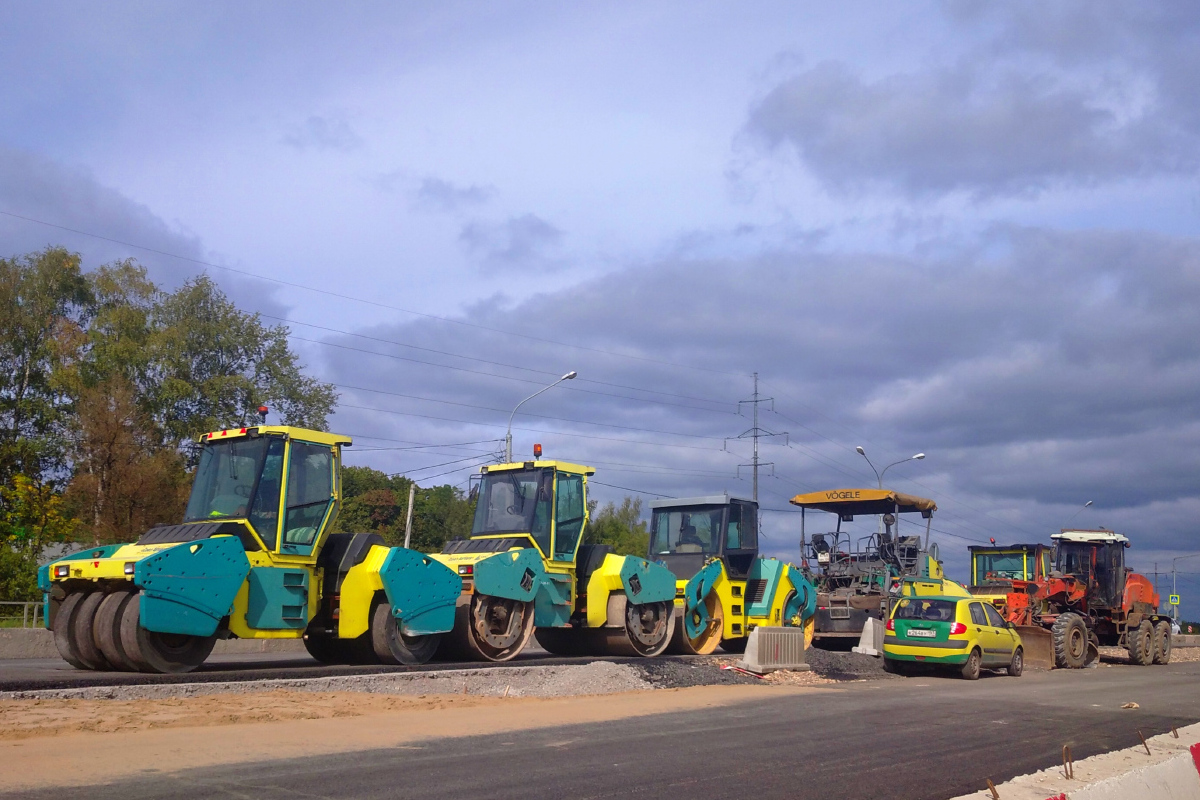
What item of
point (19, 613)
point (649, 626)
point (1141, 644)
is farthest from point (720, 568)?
point (19, 613)

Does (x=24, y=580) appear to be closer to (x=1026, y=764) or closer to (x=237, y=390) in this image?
(x=237, y=390)

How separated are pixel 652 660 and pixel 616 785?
29.3ft

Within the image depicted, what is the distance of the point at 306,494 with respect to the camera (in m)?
13.4

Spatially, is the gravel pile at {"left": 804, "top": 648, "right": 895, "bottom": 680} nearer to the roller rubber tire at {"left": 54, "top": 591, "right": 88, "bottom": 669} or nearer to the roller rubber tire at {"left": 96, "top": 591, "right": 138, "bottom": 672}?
the roller rubber tire at {"left": 96, "top": 591, "right": 138, "bottom": 672}

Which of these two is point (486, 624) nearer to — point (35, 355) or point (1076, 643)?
point (1076, 643)

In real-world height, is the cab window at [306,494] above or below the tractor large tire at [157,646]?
above

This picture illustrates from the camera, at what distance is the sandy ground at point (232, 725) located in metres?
7.68

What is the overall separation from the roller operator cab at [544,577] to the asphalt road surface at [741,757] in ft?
13.1

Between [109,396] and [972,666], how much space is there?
1022 inches

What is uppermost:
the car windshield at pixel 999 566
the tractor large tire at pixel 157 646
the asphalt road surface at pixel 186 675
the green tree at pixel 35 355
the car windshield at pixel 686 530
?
the green tree at pixel 35 355

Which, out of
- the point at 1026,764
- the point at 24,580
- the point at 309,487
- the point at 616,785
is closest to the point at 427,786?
the point at 616,785

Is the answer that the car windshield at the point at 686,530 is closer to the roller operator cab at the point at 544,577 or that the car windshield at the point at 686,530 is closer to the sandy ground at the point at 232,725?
the roller operator cab at the point at 544,577

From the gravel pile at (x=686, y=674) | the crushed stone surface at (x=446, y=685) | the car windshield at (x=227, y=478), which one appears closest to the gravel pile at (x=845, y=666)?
the gravel pile at (x=686, y=674)

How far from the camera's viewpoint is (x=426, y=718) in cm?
1088
